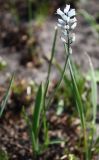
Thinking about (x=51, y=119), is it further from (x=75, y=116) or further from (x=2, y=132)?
(x=2, y=132)

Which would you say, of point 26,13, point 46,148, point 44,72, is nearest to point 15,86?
point 44,72

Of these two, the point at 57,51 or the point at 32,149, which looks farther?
the point at 57,51

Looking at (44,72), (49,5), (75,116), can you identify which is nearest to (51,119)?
(75,116)

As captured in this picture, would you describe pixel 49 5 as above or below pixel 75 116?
above

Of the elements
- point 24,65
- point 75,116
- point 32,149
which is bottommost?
point 32,149

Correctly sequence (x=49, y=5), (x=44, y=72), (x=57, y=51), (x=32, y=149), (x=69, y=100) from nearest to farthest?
(x=32, y=149), (x=69, y=100), (x=44, y=72), (x=57, y=51), (x=49, y=5)

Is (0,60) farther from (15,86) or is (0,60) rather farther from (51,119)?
(51,119)

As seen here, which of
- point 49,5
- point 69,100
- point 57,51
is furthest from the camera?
point 49,5

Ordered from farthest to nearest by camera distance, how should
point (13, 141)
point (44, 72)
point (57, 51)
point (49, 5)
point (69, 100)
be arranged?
point (49, 5) < point (57, 51) < point (44, 72) < point (69, 100) < point (13, 141)

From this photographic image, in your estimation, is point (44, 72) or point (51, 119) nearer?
point (51, 119)
